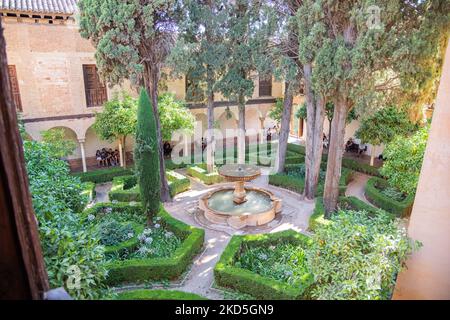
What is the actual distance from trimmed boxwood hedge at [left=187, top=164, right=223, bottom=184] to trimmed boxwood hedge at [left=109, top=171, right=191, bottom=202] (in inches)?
40.1

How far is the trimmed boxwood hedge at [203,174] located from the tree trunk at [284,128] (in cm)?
297

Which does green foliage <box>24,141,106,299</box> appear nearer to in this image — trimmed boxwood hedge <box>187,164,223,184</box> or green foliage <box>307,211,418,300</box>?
green foliage <box>307,211,418,300</box>

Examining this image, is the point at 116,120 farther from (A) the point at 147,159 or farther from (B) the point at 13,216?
(B) the point at 13,216

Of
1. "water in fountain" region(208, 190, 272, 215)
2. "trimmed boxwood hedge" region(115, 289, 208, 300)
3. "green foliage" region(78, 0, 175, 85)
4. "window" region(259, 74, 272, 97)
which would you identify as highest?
"green foliage" region(78, 0, 175, 85)

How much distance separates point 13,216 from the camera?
191 centimetres

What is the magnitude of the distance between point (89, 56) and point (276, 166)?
10909 millimetres

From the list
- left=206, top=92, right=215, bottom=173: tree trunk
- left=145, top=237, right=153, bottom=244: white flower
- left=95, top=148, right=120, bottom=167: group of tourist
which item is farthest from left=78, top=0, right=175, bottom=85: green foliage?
left=95, top=148, right=120, bottom=167: group of tourist

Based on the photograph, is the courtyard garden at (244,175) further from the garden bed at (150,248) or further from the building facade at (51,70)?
the building facade at (51,70)

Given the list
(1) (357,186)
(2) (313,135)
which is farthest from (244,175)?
(1) (357,186)

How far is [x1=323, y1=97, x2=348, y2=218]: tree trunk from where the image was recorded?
10828 mm

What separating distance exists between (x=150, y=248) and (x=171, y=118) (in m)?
7.55

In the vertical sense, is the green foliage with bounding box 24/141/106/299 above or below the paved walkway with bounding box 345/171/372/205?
above

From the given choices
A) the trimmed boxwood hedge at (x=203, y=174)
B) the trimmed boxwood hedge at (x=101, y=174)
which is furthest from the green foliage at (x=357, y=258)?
the trimmed boxwood hedge at (x=101, y=174)
